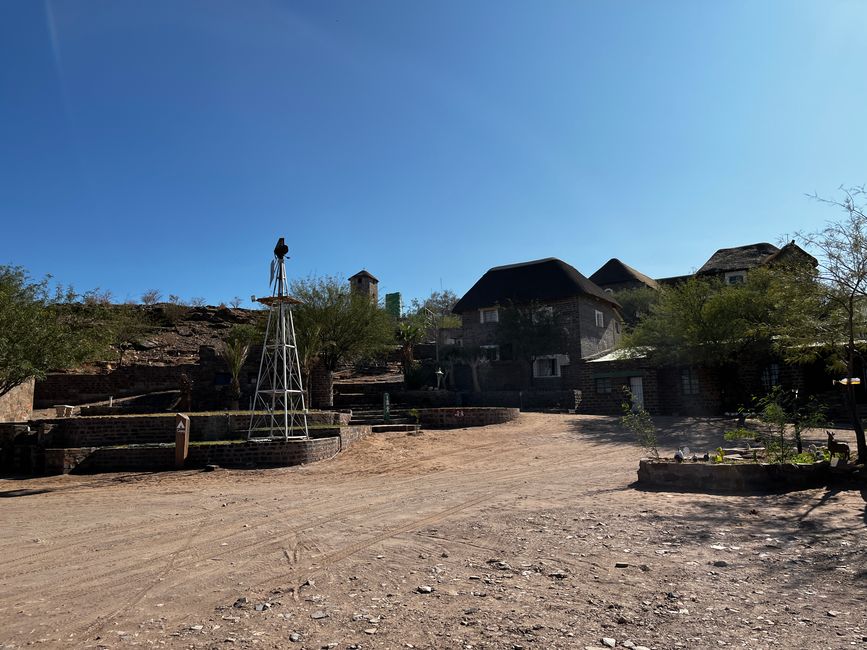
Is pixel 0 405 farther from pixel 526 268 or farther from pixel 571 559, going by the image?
pixel 526 268

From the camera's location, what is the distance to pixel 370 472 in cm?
1337

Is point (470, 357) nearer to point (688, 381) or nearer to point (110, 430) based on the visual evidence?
point (688, 381)

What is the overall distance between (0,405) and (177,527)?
16.6 m

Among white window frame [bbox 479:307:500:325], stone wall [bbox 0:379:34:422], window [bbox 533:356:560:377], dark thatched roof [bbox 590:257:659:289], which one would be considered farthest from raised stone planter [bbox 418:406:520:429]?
dark thatched roof [bbox 590:257:659:289]

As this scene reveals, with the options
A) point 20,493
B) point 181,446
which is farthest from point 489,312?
point 20,493

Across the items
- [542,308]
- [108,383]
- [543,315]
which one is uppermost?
[542,308]

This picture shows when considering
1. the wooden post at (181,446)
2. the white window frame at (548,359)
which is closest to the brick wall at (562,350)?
the white window frame at (548,359)

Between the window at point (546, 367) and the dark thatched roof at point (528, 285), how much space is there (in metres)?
3.59

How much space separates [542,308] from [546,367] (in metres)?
3.52

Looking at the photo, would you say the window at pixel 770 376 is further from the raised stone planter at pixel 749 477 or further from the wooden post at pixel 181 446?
the wooden post at pixel 181 446

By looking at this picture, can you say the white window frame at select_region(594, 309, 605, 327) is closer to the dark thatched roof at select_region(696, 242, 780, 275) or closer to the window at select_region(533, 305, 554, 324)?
the window at select_region(533, 305, 554, 324)

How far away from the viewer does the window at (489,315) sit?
35947 millimetres

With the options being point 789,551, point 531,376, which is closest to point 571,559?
point 789,551

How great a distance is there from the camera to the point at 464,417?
21.8 meters
